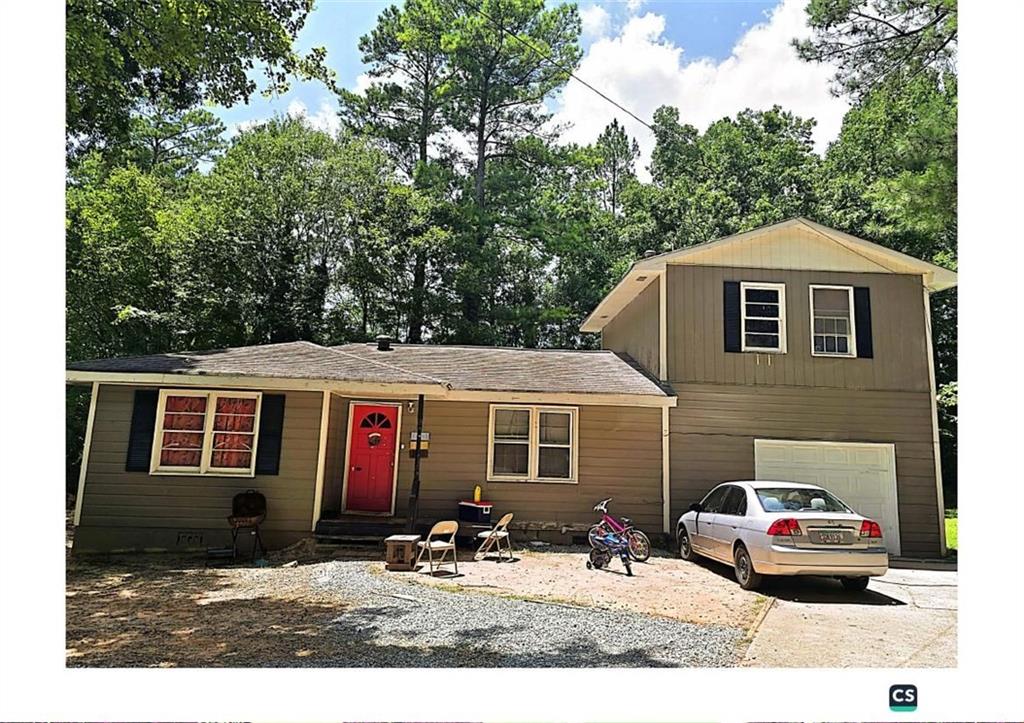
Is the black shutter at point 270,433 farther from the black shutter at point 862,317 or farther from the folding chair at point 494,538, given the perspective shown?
the black shutter at point 862,317

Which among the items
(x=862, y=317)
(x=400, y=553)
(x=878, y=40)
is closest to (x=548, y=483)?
(x=400, y=553)

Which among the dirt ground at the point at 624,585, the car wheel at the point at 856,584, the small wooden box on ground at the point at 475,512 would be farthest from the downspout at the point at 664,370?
the car wheel at the point at 856,584

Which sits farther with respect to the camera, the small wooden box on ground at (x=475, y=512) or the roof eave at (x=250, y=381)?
the small wooden box on ground at (x=475, y=512)

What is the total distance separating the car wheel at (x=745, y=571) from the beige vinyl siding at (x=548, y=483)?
2462 mm

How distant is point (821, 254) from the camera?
377 inches

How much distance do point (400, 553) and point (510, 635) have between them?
2.65 m

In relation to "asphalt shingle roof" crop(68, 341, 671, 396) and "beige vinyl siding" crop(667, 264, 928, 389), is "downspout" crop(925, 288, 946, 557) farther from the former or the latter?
"asphalt shingle roof" crop(68, 341, 671, 396)

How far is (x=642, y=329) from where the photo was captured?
1070 centimetres

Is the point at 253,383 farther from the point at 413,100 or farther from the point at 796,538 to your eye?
the point at 413,100

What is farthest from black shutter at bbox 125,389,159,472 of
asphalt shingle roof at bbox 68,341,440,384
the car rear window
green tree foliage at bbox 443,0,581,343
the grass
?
the grass

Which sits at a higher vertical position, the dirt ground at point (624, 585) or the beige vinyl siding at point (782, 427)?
the beige vinyl siding at point (782, 427)

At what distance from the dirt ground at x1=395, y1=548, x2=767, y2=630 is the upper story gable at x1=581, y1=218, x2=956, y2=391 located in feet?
10.1

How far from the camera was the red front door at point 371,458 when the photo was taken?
A: 9.27 metres
